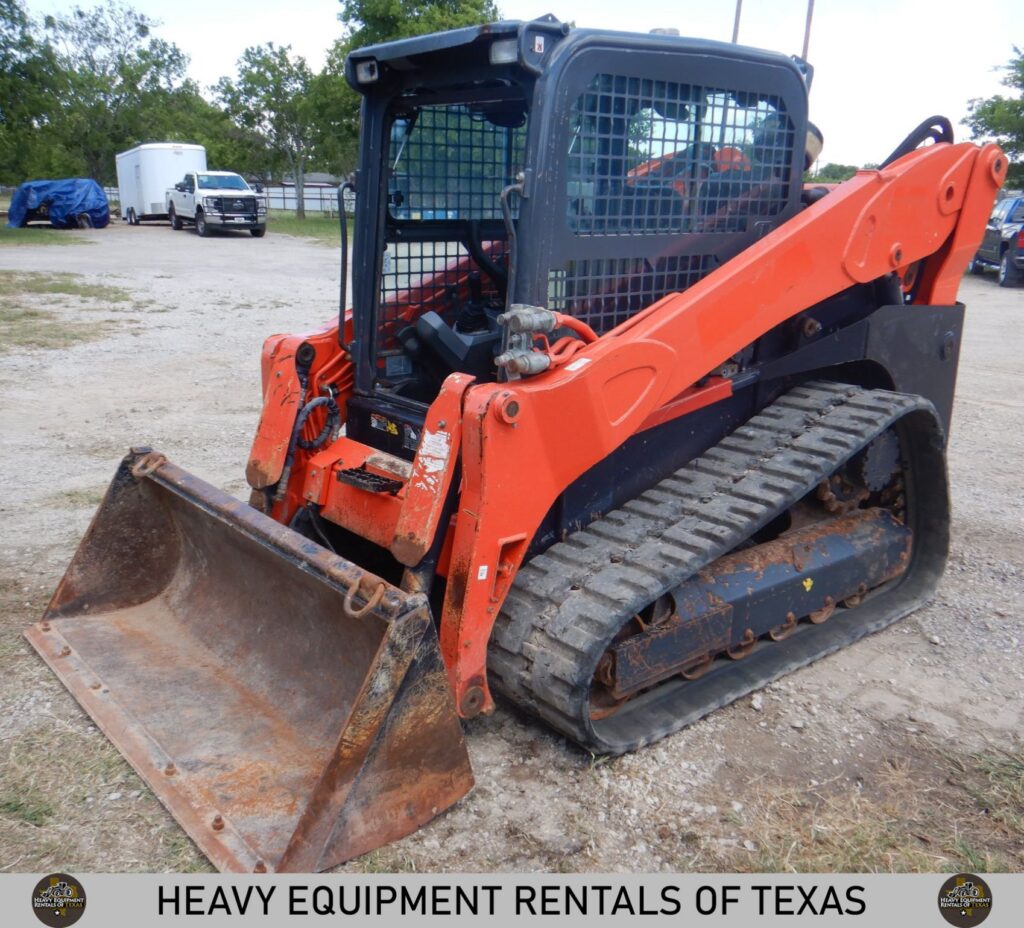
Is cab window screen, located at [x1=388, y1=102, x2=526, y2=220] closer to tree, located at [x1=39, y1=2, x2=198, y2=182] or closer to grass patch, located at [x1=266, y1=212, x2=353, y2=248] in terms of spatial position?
grass patch, located at [x1=266, y1=212, x2=353, y2=248]

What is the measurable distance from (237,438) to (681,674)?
4.26 metres

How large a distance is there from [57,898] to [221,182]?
90.2 feet

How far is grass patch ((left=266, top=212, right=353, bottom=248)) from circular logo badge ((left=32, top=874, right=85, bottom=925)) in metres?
22.8

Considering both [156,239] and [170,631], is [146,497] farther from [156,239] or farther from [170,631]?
[156,239]

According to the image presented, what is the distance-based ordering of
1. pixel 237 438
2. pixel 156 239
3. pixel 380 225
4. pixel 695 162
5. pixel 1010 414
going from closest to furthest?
pixel 695 162 < pixel 380 225 < pixel 237 438 < pixel 1010 414 < pixel 156 239

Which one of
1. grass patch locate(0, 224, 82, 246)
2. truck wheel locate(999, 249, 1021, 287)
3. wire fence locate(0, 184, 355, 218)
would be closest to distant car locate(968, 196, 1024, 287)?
truck wheel locate(999, 249, 1021, 287)

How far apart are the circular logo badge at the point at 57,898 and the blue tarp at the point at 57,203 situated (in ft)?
97.9

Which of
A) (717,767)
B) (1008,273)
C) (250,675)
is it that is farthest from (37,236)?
(717,767)

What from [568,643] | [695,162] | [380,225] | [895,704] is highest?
[695,162]

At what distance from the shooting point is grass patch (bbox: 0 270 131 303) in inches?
552

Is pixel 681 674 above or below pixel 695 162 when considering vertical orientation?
below

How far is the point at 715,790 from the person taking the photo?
3154mm

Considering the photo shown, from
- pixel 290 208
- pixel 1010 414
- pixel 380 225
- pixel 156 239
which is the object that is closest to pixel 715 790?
pixel 380 225

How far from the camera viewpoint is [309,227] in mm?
31984
